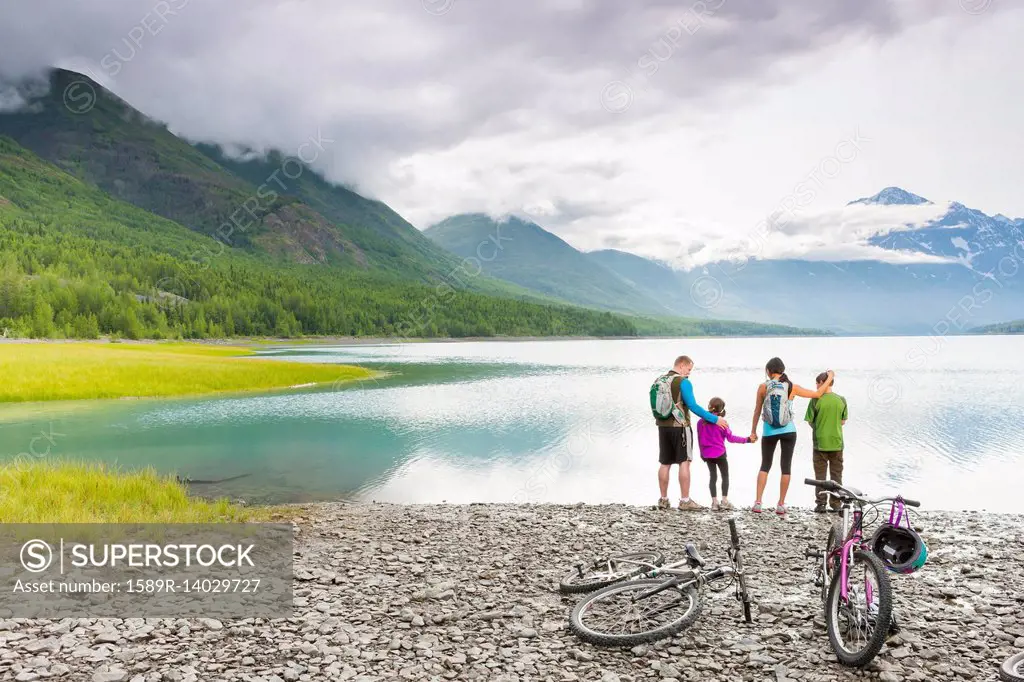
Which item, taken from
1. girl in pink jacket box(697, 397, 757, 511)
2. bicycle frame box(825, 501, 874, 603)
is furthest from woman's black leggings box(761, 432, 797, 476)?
bicycle frame box(825, 501, 874, 603)

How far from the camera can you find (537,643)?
8500 millimetres

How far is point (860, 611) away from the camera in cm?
775

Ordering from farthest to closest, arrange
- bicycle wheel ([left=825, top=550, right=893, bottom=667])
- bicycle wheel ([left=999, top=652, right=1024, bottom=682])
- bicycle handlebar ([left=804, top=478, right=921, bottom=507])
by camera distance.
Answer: bicycle handlebar ([left=804, top=478, right=921, bottom=507])
bicycle wheel ([left=825, top=550, right=893, bottom=667])
bicycle wheel ([left=999, top=652, right=1024, bottom=682])

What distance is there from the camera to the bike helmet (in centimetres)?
833

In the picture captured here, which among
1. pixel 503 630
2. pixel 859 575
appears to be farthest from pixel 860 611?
pixel 503 630

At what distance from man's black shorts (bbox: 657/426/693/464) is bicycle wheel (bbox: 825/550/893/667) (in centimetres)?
735

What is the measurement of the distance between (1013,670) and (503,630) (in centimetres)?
623

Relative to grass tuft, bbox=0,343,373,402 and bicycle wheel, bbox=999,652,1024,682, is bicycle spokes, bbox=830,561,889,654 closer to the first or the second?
bicycle wheel, bbox=999,652,1024,682

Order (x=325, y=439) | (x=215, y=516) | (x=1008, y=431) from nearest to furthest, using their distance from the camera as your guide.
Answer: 1. (x=215, y=516)
2. (x=325, y=439)
3. (x=1008, y=431)

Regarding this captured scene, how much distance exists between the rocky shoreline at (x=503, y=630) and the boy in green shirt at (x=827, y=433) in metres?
2.85

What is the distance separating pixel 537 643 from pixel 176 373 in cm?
6342

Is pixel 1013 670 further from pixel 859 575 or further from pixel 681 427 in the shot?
pixel 681 427

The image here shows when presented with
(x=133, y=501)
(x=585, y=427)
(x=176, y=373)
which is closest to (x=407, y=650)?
(x=133, y=501)

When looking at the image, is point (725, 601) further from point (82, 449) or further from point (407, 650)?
point (82, 449)
